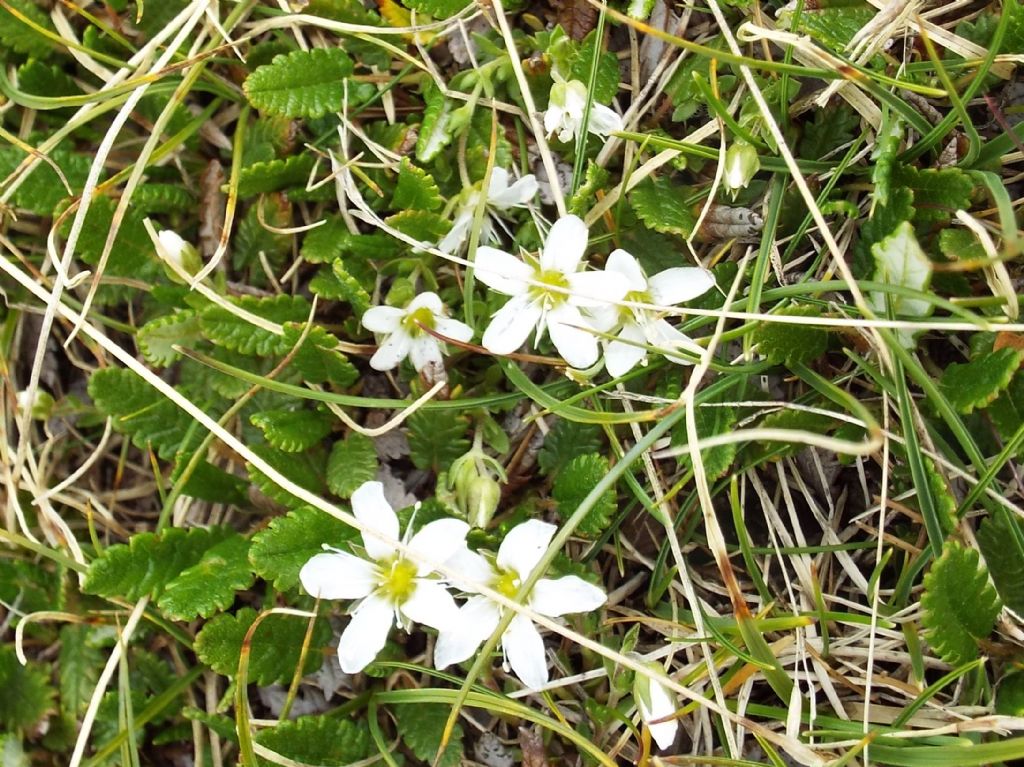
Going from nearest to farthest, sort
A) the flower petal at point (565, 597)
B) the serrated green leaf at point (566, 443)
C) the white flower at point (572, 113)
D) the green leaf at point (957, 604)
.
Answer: the green leaf at point (957, 604)
the flower petal at point (565, 597)
the white flower at point (572, 113)
the serrated green leaf at point (566, 443)

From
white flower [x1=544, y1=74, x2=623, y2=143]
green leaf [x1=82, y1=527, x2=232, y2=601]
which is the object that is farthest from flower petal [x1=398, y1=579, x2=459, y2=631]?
white flower [x1=544, y1=74, x2=623, y2=143]

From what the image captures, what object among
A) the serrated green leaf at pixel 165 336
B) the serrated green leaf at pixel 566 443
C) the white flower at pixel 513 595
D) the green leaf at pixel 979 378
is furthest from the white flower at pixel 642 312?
the serrated green leaf at pixel 165 336

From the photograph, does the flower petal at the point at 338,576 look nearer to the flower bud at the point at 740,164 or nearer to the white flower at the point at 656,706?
the white flower at the point at 656,706

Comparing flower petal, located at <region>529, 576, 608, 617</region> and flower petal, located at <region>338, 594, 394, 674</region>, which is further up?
flower petal, located at <region>529, 576, 608, 617</region>

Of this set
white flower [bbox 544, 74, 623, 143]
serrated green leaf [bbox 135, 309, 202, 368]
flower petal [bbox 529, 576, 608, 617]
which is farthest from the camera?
serrated green leaf [bbox 135, 309, 202, 368]

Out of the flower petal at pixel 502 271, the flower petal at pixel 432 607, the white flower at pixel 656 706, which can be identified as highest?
the flower petal at pixel 502 271

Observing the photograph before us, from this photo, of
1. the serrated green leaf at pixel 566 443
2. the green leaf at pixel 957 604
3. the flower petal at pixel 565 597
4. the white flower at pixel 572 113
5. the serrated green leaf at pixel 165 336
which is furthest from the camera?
the serrated green leaf at pixel 165 336

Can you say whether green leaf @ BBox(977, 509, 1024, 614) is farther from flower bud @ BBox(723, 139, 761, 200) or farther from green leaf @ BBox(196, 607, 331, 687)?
green leaf @ BBox(196, 607, 331, 687)
